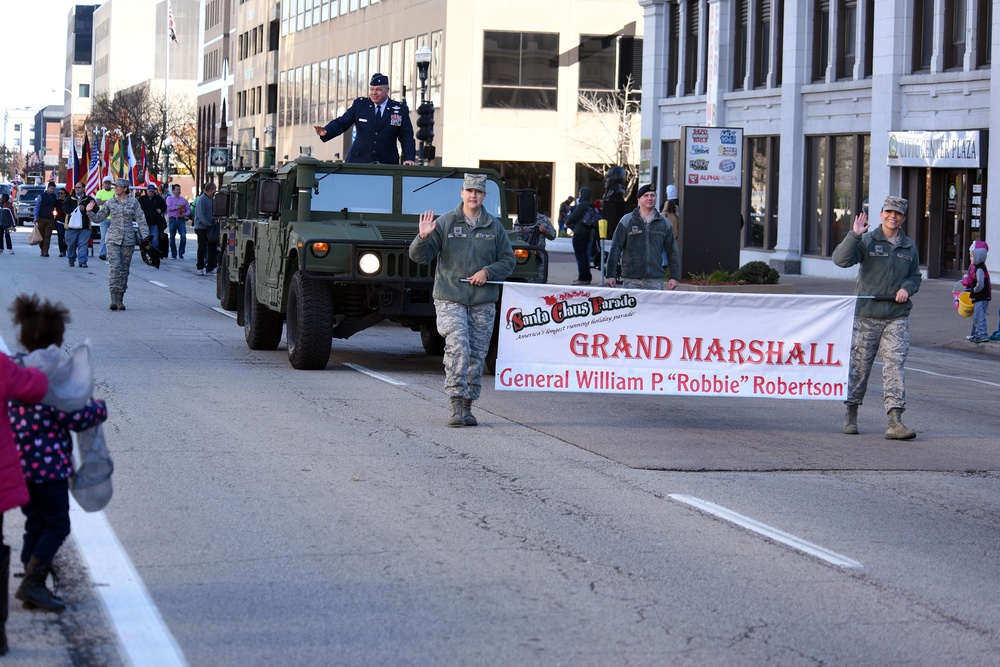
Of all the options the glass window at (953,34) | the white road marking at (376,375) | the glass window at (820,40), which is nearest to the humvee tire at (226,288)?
the white road marking at (376,375)

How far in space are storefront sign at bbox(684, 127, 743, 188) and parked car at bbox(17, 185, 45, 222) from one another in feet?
140

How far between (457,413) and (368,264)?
11.0 feet

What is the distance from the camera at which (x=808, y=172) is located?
3622 centimetres

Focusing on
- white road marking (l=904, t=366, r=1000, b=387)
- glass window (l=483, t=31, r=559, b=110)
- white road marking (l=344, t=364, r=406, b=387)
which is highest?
glass window (l=483, t=31, r=559, b=110)

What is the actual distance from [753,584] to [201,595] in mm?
2318

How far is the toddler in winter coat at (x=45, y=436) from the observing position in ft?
18.2

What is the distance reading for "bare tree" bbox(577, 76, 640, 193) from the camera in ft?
195

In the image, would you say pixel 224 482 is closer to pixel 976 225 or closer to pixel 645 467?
pixel 645 467

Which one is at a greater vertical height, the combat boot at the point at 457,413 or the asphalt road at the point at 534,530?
the combat boot at the point at 457,413

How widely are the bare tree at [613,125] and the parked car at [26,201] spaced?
75.9 ft

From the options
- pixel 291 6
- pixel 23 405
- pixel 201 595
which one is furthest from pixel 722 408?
pixel 291 6

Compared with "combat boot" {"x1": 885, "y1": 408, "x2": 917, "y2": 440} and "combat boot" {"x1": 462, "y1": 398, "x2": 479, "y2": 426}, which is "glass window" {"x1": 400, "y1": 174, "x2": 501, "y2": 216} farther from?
"combat boot" {"x1": 885, "y1": 408, "x2": 917, "y2": 440}

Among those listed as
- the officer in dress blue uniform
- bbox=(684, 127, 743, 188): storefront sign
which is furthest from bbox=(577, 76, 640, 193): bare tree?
the officer in dress blue uniform

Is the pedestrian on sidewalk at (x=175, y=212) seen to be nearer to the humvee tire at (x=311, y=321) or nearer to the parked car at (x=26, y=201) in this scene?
the parked car at (x=26, y=201)
